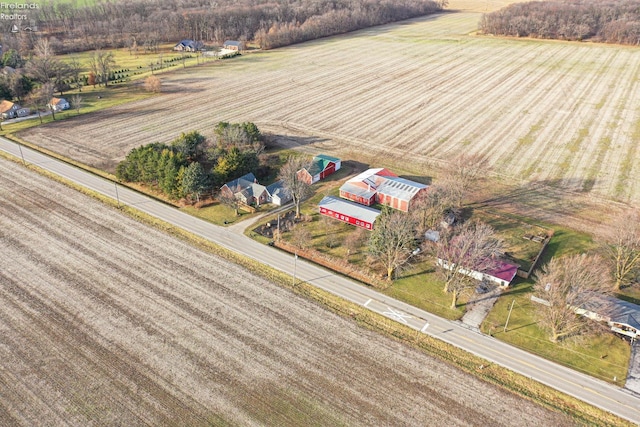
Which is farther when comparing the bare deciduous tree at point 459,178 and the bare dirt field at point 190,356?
the bare deciduous tree at point 459,178

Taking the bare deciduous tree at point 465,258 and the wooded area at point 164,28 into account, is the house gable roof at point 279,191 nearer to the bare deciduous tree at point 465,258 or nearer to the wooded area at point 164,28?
the bare deciduous tree at point 465,258

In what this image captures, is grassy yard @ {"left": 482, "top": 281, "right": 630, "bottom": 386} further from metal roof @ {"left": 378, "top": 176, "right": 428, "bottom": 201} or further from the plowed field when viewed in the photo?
the plowed field

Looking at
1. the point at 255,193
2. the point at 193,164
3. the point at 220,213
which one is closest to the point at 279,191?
the point at 255,193

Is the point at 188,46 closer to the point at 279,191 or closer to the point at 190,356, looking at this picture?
the point at 279,191

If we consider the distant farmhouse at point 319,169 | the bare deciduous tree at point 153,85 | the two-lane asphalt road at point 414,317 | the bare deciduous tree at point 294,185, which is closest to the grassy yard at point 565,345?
the two-lane asphalt road at point 414,317

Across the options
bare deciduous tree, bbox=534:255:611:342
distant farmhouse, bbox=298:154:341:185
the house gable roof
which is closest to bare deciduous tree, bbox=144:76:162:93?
distant farmhouse, bbox=298:154:341:185
